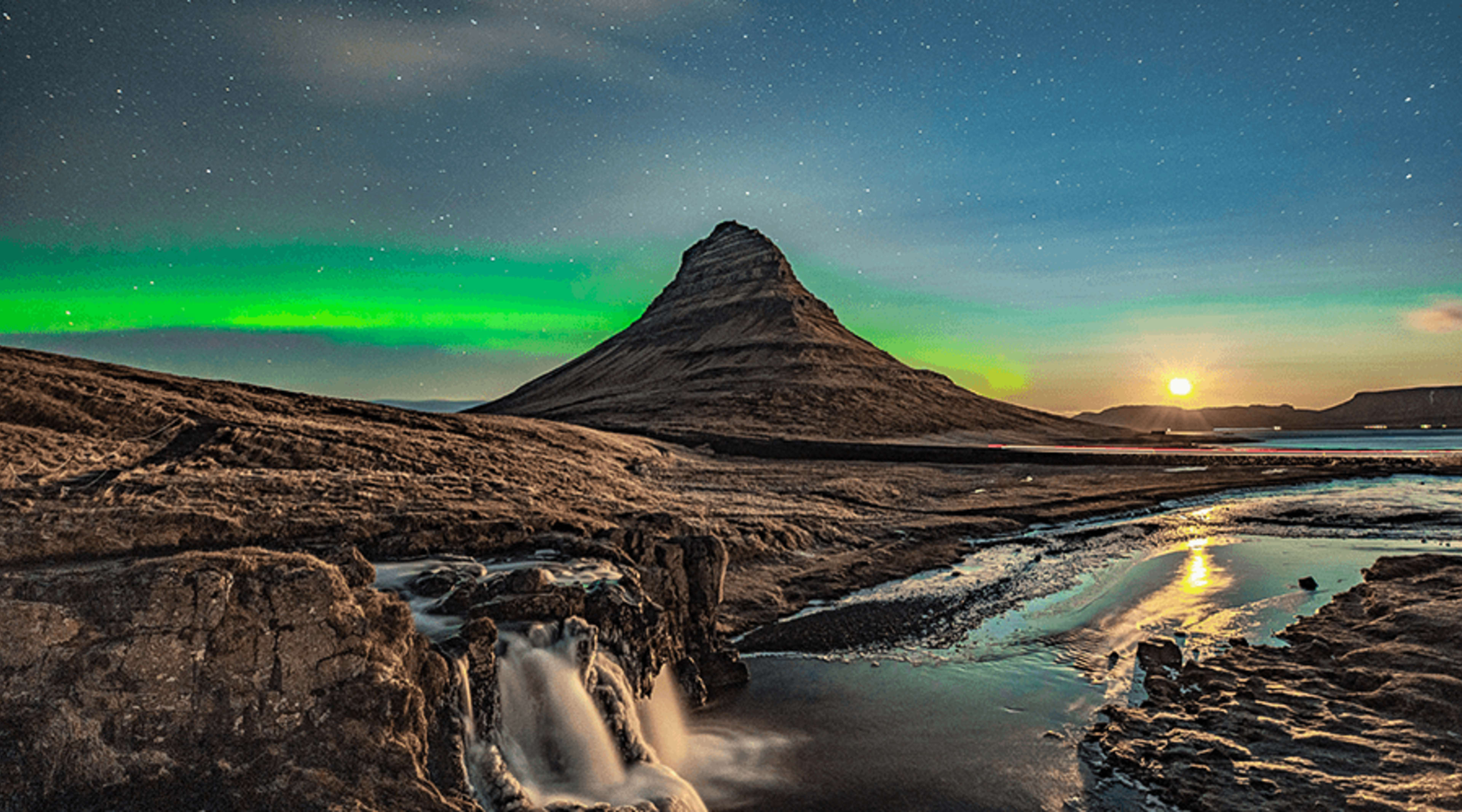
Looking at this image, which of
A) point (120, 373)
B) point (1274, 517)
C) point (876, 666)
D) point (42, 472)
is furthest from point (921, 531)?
point (120, 373)

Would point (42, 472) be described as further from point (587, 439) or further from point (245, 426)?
point (587, 439)

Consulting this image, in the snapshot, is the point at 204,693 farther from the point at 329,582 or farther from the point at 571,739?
the point at 571,739

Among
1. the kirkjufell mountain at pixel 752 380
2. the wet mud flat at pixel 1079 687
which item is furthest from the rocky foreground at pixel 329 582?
the kirkjufell mountain at pixel 752 380

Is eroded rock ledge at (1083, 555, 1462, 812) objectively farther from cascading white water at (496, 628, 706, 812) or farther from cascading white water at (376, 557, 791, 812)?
cascading white water at (496, 628, 706, 812)

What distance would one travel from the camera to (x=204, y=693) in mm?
7211

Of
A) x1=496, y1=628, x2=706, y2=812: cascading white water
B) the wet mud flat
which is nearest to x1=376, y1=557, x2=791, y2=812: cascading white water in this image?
x1=496, y1=628, x2=706, y2=812: cascading white water

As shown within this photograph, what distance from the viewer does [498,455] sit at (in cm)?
2911

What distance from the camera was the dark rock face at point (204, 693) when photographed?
6.67 meters

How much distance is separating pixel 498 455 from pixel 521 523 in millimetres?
15460

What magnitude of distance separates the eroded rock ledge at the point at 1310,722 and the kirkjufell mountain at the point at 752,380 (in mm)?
57471

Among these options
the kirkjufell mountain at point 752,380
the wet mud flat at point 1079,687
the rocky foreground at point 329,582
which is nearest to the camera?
the rocky foreground at point 329,582

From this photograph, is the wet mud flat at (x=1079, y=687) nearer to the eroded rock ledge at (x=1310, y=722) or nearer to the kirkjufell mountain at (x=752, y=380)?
the eroded rock ledge at (x=1310, y=722)

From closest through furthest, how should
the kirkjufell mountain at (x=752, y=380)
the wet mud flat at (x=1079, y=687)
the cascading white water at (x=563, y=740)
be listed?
the cascading white water at (x=563, y=740) < the wet mud flat at (x=1079, y=687) < the kirkjufell mountain at (x=752, y=380)

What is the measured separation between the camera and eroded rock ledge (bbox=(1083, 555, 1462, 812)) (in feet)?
30.0
